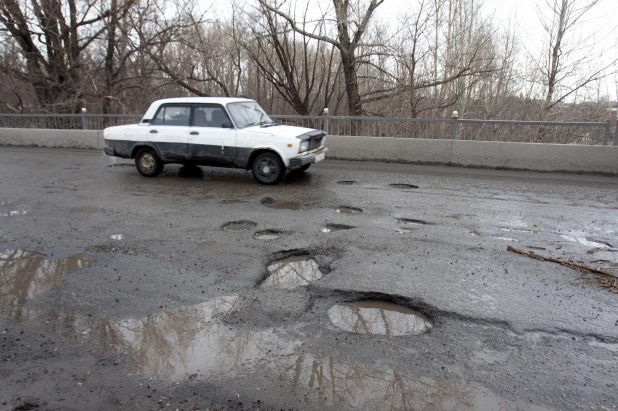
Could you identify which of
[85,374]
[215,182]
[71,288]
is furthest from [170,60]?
[85,374]

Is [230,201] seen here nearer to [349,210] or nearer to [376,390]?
[349,210]

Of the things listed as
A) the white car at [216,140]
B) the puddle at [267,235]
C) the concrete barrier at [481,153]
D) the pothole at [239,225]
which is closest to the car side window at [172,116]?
the white car at [216,140]

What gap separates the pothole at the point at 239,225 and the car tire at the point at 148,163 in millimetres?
4228

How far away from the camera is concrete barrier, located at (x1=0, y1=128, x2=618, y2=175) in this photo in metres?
10.3

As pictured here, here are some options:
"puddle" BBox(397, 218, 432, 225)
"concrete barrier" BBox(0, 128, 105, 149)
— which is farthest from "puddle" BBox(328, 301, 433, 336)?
"concrete barrier" BBox(0, 128, 105, 149)

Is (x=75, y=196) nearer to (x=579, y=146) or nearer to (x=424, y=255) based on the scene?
(x=424, y=255)

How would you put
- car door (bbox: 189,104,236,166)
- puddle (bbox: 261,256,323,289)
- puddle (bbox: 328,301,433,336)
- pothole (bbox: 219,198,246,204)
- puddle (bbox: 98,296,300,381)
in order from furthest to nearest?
1. car door (bbox: 189,104,236,166)
2. pothole (bbox: 219,198,246,204)
3. puddle (bbox: 261,256,323,289)
4. puddle (bbox: 328,301,433,336)
5. puddle (bbox: 98,296,300,381)

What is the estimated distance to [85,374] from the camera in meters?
2.92

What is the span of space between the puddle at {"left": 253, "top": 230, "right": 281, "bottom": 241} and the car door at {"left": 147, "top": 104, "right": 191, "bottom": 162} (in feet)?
13.8

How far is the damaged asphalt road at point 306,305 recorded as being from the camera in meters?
2.79

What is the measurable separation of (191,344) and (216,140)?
20.6 ft

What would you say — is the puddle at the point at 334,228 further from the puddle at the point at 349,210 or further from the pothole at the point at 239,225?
the pothole at the point at 239,225

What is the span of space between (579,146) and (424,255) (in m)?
7.61

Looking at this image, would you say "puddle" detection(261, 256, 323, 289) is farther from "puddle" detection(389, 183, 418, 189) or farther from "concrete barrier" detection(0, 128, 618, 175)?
"concrete barrier" detection(0, 128, 618, 175)
